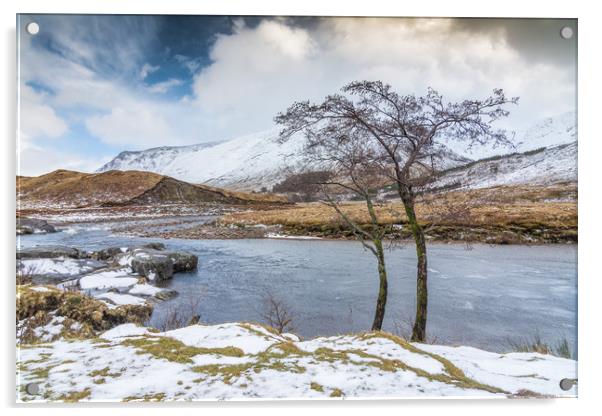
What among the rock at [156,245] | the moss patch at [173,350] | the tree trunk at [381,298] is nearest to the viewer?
the moss patch at [173,350]

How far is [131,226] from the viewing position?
16.9ft

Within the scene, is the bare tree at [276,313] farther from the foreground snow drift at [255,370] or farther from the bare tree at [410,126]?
the bare tree at [410,126]

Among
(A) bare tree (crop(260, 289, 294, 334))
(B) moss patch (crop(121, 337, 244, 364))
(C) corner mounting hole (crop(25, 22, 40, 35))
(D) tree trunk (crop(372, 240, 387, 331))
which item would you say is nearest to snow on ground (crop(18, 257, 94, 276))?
(B) moss patch (crop(121, 337, 244, 364))

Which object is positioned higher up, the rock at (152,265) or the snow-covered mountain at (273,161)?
the snow-covered mountain at (273,161)

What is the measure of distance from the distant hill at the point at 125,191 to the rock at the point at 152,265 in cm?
82

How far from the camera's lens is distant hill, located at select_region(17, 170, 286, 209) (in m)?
4.42

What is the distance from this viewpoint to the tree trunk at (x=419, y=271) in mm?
4344

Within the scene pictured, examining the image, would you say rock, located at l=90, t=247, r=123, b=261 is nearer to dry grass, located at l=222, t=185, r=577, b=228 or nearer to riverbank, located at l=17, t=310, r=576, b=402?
riverbank, located at l=17, t=310, r=576, b=402

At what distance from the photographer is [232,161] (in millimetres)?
5191

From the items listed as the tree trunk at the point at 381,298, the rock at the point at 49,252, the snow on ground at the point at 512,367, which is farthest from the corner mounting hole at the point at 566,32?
the rock at the point at 49,252

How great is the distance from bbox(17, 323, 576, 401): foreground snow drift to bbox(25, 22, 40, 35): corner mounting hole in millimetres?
3677

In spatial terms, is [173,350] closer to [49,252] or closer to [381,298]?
[49,252]
